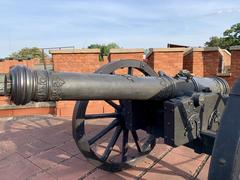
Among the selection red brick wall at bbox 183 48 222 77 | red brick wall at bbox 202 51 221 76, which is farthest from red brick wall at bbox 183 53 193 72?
red brick wall at bbox 202 51 221 76

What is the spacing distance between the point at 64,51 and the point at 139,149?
2931 mm

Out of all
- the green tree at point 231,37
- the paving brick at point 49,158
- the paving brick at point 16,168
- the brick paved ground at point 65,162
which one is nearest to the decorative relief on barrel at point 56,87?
the brick paved ground at point 65,162

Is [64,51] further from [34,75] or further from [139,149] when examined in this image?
[34,75]

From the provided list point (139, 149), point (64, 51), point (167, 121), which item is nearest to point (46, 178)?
point (139, 149)

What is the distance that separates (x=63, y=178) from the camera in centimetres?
286

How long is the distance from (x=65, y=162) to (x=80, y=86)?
5.91 feet

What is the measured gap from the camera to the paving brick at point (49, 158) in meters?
3.23

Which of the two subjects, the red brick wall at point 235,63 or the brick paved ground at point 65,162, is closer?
the brick paved ground at point 65,162

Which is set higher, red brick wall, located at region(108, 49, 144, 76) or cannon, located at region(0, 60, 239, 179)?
red brick wall, located at region(108, 49, 144, 76)

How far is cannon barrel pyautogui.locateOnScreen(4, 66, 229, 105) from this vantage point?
1464 mm

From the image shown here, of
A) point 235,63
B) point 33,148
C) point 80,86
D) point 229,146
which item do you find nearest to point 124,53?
point 235,63

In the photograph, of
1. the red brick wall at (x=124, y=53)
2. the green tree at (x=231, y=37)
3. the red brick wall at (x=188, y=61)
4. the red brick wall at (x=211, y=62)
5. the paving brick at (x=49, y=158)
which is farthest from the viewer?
the green tree at (x=231, y=37)

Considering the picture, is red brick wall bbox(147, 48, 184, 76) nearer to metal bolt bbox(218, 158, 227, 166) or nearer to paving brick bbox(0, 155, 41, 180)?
paving brick bbox(0, 155, 41, 180)

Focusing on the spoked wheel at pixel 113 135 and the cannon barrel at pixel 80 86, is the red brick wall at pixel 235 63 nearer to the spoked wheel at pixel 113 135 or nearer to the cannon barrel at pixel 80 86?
the spoked wheel at pixel 113 135
